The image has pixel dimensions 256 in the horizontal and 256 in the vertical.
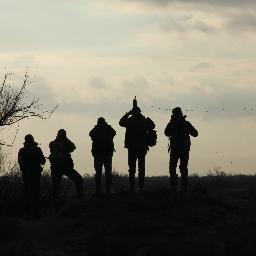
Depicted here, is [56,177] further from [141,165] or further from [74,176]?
[141,165]

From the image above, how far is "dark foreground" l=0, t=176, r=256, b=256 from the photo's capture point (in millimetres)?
18391

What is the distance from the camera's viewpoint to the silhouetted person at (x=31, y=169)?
2195cm

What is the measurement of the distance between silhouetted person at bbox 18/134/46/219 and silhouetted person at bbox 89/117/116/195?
5.52ft

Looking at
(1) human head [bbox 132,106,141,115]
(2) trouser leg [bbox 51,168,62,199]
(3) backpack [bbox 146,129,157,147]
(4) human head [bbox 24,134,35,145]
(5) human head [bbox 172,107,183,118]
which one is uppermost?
(1) human head [bbox 132,106,141,115]

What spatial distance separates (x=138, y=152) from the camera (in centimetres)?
2286

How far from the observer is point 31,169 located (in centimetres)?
2200

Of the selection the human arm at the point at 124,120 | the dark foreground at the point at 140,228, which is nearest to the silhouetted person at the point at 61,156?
the dark foreground at the point at 140,228

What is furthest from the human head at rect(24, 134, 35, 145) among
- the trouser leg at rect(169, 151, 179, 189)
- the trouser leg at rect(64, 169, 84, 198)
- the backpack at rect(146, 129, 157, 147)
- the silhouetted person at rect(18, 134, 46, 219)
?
the trouser leg at rect(169, 151, 179, 189)

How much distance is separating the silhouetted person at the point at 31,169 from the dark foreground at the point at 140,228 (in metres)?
0.45

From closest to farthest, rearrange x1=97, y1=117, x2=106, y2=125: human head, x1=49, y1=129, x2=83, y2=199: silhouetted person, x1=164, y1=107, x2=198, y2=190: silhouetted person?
x1=164, y1=107, x2=198, y2=190: silhouetted person, x1=49, y1=129, x2=83, y2=199: silhouetted person, x1=97, y1=117, x2=106, y2=125: human head

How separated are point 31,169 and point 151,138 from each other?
3280mm

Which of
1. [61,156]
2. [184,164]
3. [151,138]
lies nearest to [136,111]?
[151,138]

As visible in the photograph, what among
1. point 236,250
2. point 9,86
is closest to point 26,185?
point 236,250

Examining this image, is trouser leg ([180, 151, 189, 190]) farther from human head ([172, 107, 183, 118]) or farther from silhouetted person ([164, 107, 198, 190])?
human head ([172, 107, 183, 118])
